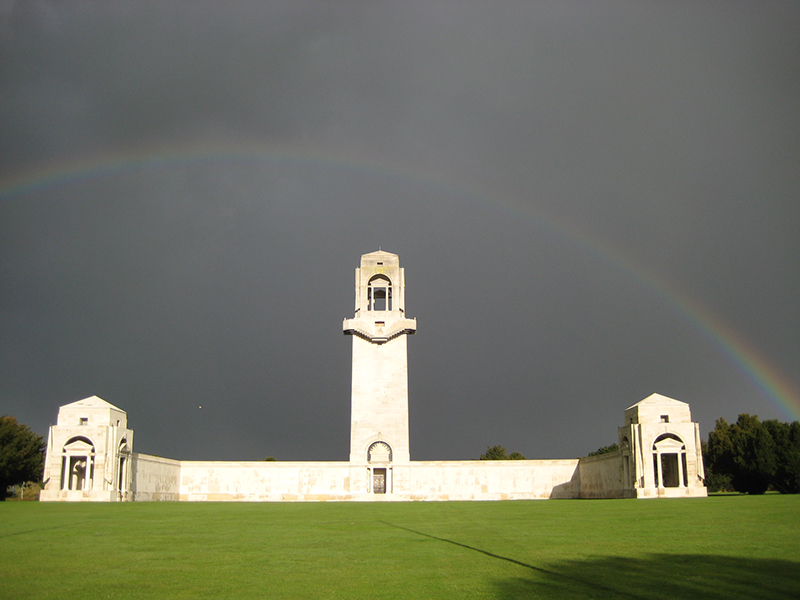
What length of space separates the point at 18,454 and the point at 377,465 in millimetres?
26634

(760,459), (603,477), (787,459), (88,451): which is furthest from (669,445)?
(88,451)

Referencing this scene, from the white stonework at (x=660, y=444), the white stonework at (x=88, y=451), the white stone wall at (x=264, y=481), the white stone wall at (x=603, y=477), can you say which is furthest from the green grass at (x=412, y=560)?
the white stone wall at (x=264, y=481)

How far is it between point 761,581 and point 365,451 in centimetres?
4885

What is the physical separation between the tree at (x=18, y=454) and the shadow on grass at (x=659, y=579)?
47.1 m

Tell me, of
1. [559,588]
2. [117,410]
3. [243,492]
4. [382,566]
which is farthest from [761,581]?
[243,492]

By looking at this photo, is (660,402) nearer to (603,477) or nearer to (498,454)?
(603,477)

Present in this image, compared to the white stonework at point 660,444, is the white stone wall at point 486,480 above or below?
below

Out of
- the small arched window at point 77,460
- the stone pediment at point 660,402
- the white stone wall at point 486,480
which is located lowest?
the white stone wall at point 486,480

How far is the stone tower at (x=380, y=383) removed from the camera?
58.1 m

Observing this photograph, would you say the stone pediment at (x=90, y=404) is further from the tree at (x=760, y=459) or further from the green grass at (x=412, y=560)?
the tree at (x=760, y=459)

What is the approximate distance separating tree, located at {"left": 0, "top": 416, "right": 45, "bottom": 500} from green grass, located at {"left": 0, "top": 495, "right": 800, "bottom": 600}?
31971 millimetres

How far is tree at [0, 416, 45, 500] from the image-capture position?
49.5m

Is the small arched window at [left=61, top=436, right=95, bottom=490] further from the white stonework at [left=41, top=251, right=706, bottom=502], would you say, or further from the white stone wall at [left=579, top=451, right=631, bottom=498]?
the white stone wall at [left=579, top=451, right=631, bottom=498]

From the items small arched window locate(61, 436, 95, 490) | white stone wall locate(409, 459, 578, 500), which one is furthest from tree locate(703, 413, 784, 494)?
small arched window locate(61, 436, 95, 490)
